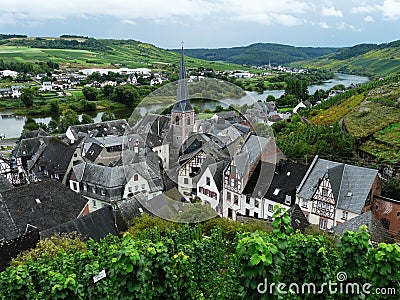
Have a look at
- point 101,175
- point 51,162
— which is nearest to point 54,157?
point 51,162

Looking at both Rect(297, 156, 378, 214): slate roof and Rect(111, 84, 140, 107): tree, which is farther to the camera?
Rect(111, 84, 140, 107): tree

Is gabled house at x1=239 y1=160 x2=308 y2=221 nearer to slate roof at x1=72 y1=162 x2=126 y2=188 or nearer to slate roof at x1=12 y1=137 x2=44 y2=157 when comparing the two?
slate roof at x1=72 y1=162 x2=126 y2=188

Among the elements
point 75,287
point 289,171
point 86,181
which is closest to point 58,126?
point 86,181

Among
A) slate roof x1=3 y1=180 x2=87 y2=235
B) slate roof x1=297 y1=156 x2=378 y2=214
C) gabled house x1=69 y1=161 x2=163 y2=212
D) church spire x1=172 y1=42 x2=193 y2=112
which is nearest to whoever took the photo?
church spire x1=172 y1=42 x2=193 y2=112

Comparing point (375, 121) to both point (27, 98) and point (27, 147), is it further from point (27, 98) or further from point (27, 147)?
point (27, 98)

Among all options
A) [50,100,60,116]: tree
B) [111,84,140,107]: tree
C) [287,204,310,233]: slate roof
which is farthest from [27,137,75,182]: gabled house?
[111,84,140,107]: tree

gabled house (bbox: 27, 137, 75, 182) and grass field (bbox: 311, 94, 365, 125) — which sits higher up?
grass field (bbox: 311, 94, 365, 125)
